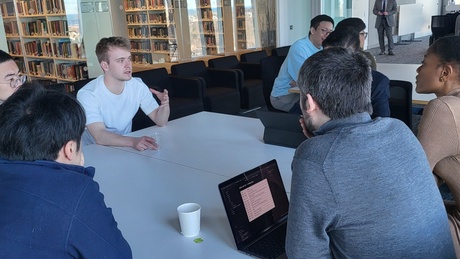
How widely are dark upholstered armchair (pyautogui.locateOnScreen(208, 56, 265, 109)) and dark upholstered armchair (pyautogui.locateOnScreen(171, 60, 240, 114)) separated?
0.52 ft

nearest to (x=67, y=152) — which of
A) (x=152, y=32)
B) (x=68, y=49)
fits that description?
(x=68, y=49)

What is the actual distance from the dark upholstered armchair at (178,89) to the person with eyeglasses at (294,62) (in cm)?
128

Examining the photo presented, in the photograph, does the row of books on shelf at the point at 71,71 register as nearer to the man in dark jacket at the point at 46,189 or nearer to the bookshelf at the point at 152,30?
the bookshelf at the point at 152,30

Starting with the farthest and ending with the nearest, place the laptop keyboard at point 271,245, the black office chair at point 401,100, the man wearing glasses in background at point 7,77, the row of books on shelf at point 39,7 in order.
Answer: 1. the row of books on shelf at point 39,7
2. the black office chair at point 401,100
3. the man wearing glasses in background at point 7,77
4. the laptop keyboard at point 271,245

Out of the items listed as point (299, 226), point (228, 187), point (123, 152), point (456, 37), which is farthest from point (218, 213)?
point (456, 37)

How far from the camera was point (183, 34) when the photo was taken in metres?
7.23

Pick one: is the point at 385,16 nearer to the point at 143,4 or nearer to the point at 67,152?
the point at 143,4

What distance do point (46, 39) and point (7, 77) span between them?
16.9 ft

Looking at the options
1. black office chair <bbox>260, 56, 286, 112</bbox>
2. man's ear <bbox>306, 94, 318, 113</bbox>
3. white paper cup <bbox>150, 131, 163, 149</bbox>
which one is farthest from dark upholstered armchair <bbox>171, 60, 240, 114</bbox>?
man's ear <bbox>306, 94, 318, 113</bbox>

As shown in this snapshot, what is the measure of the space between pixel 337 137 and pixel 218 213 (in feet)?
2.20

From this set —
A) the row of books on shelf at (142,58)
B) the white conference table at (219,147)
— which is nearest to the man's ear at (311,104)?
the white conference table at (219,147)

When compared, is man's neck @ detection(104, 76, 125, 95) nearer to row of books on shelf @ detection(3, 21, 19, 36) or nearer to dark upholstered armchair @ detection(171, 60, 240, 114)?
dark upholstered armchair @ detection(171, 60, 240, 114)

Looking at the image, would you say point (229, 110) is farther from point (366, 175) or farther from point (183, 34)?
point (366, 175)

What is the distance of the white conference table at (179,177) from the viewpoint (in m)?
1.43
